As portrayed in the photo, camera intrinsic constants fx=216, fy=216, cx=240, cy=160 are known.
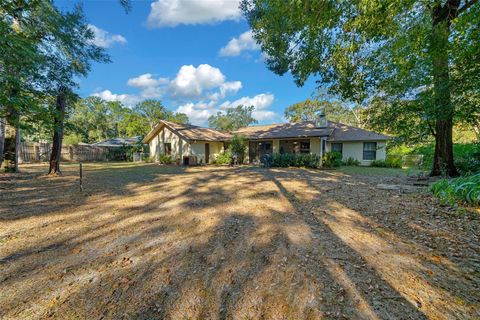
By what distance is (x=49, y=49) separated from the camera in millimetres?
8812

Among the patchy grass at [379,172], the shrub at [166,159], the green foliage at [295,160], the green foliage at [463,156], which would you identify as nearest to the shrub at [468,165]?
the green foliage at [463,156]

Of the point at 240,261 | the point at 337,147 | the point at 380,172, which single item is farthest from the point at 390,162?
the point at 240,261

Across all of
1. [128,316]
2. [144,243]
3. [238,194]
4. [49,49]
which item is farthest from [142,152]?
[128,316]

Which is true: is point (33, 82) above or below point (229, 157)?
above

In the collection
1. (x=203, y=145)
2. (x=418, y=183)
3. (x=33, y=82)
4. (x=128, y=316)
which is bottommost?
(x=128, y=316)

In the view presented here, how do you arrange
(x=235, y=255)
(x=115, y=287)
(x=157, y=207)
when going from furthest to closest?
(x=157, y=207)
(x=235, y=255)
(x=115, y=287)

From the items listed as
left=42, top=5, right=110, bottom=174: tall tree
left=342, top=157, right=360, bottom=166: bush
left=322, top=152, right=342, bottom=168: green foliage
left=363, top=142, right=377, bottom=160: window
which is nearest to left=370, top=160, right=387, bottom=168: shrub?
left=363, top=142, right=377, bottom=160: window

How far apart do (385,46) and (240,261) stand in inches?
272

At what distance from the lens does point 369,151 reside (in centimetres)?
1766

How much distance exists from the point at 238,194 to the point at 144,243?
3684 mm

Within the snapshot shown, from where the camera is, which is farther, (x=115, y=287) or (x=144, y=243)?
(x=144, y=243)

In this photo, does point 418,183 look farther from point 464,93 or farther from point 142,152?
point 142,152

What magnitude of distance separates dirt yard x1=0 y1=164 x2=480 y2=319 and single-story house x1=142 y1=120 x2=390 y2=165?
12378 mm

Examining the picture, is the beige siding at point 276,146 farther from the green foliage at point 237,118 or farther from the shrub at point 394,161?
the green foliage at point 237,118
